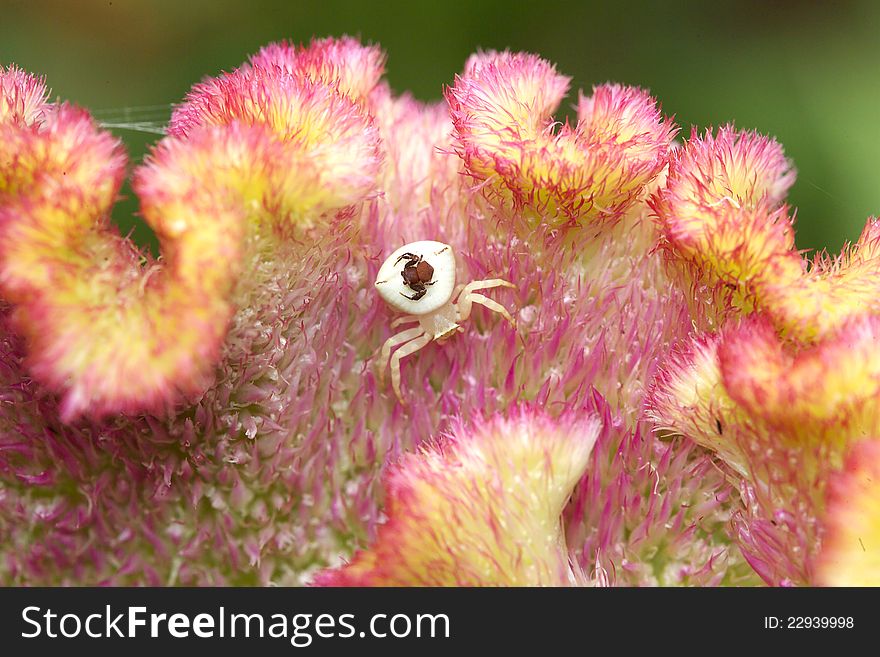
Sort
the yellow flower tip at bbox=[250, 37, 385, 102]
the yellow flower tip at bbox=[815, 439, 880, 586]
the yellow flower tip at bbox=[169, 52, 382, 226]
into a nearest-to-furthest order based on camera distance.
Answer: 1. the yellow flower tip at bbox=[815, 439, 880, 586]
2. the yellow flower tip at bbox=[169, 52, 382, 226]
3. the yellow flower tip at bbox=[250, 37, 385, 102]

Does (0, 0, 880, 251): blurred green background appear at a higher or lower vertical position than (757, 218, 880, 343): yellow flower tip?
higher

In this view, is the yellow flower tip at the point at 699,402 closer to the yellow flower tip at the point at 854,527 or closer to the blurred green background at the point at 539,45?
the yellow flower tip at the point at 854,527

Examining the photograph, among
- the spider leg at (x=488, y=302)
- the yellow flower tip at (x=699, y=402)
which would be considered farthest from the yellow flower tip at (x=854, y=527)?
the spider leg at (x=488, y=302)

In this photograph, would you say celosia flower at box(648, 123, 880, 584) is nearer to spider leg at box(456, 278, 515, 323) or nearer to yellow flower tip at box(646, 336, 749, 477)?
yellow flower tip at box(646, 336, 749, 477)

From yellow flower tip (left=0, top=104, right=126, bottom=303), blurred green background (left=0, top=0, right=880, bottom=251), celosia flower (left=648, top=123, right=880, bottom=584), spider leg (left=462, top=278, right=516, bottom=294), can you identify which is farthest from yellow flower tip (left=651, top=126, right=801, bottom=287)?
blurred green background (left=0, top=0, right=880, bottom=251)

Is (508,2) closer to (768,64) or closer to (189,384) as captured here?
(768,64)

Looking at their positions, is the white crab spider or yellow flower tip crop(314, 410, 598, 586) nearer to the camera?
yellow flower tip crop(314, 410, 598, 586)
